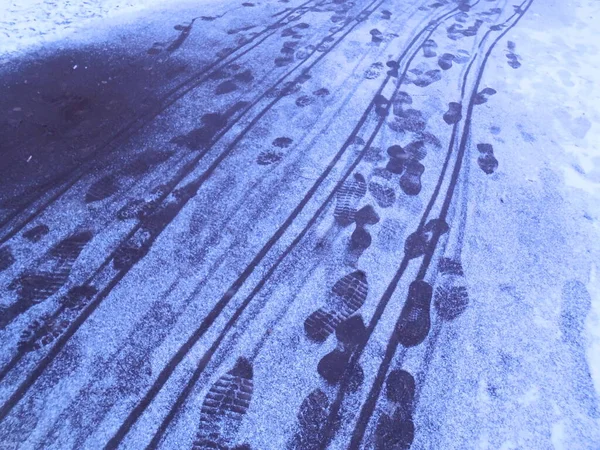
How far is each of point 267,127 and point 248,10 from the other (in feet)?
5.88

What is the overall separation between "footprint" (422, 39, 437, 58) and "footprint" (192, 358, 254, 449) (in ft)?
9.26

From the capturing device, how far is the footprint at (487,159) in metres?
2.04

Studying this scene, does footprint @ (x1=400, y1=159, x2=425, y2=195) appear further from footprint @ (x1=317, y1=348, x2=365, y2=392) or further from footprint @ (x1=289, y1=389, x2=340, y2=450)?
footprint @ (x1=289, y1=389, x2=340, y2=450)

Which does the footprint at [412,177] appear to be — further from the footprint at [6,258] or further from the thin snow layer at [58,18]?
the thin snow layer at [58,18]

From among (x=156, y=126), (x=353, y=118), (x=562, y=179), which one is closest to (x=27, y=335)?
(x=156, y=126)

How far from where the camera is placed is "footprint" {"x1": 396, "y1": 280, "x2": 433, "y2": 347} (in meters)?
1.38

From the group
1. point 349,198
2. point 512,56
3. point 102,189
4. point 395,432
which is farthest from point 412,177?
point 512,56

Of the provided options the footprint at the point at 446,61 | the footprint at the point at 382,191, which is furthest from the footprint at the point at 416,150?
the footprint at the point at 446,61

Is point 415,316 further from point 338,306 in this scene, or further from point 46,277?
point 46,277

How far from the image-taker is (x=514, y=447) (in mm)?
1164

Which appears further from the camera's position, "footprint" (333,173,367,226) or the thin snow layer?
the thin snow layer

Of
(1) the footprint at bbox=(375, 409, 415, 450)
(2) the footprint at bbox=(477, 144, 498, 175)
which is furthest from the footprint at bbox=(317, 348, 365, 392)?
(2) the footprint at bbox=(477, 144, 498, 175)

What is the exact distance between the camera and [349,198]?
72.1 inches

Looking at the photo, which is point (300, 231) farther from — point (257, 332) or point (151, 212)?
point (151, 212)
